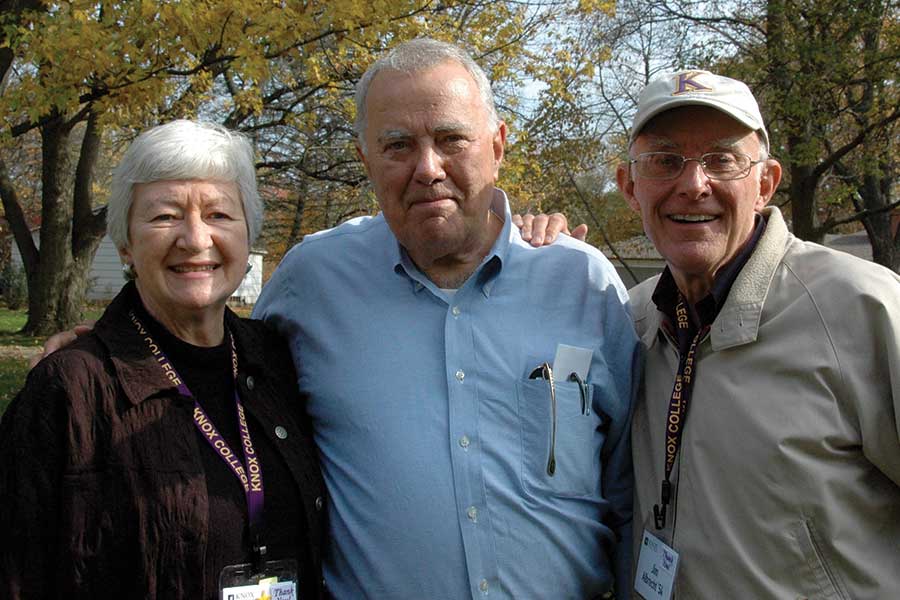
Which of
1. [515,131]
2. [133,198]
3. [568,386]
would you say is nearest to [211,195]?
[133,198]

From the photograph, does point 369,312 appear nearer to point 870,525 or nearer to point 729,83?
point 729,83

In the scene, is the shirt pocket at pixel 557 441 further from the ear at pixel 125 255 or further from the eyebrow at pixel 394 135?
the ear at pixel 125 255

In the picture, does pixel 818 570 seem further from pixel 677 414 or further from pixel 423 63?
pixel 423 63

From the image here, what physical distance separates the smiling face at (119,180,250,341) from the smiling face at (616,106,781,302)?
1.42 m

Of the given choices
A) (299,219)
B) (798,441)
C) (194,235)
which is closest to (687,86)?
(798,441)

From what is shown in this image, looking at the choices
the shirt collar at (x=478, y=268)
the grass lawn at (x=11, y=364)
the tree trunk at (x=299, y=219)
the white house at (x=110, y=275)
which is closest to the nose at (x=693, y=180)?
the shirt collar at (x=478, y=268)

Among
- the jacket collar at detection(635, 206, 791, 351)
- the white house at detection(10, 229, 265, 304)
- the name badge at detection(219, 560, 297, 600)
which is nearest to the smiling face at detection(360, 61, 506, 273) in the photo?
the jacket collar at detection(635, 206, 791, 351)

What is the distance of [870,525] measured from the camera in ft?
7.09

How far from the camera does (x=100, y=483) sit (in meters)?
2.19

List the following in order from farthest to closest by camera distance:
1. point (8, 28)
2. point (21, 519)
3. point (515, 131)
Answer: point (515, 131) → point (8, 28) → point (21, 519)

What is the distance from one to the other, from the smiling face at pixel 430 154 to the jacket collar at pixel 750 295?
0.93m

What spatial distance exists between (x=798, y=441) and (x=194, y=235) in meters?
1.91

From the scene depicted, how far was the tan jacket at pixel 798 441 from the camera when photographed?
2.12 metres

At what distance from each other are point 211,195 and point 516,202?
962 cm
